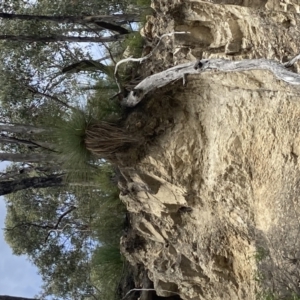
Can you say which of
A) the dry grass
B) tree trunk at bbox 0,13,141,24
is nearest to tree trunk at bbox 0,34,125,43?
tree trunk at bbox 0,13,141,24

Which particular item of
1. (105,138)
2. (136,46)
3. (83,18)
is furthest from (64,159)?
(83,18)

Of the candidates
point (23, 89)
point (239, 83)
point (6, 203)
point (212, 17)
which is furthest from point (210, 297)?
point (6, 203)

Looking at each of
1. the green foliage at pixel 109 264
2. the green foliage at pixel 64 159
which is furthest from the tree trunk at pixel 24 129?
the green foliage at pixel 109 264

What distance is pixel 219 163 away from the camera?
5.05m

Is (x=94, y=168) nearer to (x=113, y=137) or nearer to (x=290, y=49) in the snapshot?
(x=113, y=137)

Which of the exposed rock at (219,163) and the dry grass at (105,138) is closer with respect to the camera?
the exposed rock at (219,163)

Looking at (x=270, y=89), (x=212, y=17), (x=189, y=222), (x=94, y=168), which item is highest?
(x=212, y=17)

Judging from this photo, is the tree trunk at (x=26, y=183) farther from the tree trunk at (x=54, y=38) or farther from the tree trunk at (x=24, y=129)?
the tree trunk at (x=54, y=38)

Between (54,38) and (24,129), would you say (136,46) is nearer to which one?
(24,129)

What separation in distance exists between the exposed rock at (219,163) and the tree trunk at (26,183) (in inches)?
78.0

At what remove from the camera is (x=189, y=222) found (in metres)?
5.73

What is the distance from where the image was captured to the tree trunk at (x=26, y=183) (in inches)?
298

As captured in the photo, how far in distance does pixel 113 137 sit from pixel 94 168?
3.39ft

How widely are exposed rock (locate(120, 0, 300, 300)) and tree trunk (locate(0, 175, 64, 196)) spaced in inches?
78.0
